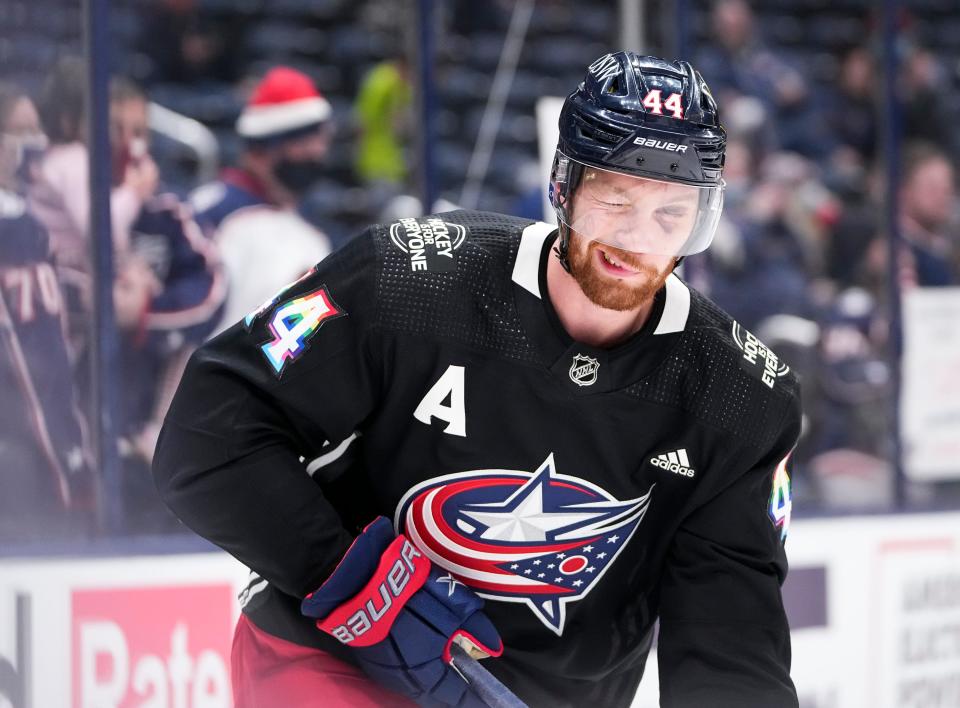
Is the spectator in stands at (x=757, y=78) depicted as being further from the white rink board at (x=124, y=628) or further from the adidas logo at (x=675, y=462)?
the adidas logo at (x=675, y=462)

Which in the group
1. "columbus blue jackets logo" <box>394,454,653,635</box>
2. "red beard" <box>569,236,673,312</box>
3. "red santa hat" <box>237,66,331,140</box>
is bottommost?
"columbus blue jackets logo" <box>394,454,653,635</box>

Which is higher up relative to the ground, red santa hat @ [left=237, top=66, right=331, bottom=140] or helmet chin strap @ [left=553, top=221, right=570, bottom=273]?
helmet chin strap @ [left=553, top=221, right=570, bottom=273]

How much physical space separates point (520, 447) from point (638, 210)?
1.17 ft

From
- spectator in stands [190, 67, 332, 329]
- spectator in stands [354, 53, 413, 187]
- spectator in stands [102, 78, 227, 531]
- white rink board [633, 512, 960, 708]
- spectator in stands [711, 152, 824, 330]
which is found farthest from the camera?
spectator in stands [354, 53, 413, 187]

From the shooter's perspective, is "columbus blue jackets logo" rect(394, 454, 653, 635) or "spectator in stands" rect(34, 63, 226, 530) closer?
"columbus blue jackets logo" rect(394, 454, 653, 635)

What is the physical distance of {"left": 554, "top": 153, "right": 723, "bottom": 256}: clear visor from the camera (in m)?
1.77

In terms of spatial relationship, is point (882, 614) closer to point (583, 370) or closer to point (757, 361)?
point (757, 361)

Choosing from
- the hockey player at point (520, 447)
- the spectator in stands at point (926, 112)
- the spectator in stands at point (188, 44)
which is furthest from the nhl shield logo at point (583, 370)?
the spectator in stands at point (926, 112)

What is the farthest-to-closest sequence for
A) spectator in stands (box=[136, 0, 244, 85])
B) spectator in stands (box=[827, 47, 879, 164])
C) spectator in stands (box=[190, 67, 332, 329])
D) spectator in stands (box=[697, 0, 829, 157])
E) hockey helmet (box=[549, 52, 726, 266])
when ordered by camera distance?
spectator in stands (box=[827, 47, 879, 164]) → spectator in stands (box=[697, 0, 829, 157]) → spectator in stands (box=[136, 0, 244, 85]) → spectator in stands (box=[190, 67, 332, 329]) → hockey helmet (box=[549, 52, 726, 266])

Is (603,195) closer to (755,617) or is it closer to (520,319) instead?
(520,319)

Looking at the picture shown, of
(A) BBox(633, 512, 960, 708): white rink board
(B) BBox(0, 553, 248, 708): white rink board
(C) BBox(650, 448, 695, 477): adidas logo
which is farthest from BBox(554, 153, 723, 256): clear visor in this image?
(A) BBox(633, 512, 960, 708): white rink board

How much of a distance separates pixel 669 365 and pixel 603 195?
0.84 feet

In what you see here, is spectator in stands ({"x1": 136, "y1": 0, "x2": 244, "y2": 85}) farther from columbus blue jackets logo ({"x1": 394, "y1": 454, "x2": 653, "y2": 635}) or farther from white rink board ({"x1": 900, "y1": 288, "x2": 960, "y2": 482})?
columbus blue jackets logo ({"x1": 394, "y1": 454, "x2": 653, "y2": 635})

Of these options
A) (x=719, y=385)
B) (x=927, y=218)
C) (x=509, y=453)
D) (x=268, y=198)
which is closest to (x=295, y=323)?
(x=509, y=453)
